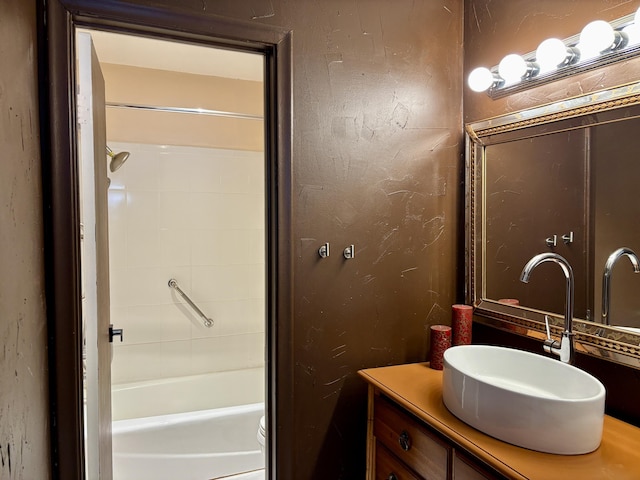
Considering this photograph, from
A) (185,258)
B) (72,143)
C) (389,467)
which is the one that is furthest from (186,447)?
(72,143)

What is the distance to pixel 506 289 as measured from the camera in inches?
62.4

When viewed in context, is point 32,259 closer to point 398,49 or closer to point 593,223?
point 398,49

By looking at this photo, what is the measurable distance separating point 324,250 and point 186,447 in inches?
64.1

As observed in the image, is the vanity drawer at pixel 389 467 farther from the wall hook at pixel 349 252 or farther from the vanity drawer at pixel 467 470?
the wall hook at pixel 349 252

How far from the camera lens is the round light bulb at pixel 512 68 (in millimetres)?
1435

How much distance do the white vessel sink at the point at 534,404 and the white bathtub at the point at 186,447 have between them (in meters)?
1.64

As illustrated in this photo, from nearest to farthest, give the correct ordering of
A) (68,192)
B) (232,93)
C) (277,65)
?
(68,192)
(277,65)
(232,93)

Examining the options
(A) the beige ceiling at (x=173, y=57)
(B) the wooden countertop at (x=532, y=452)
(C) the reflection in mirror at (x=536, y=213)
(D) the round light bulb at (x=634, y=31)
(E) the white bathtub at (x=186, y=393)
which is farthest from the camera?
(E) the white bathtub at (x=186, y=393)

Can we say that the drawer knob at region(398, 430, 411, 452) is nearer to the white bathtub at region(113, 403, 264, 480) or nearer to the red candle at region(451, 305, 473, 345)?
the red candle at region(451, 305, 473, 345)

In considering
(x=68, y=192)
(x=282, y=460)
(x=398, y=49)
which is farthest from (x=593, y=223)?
(x=68, y=192)

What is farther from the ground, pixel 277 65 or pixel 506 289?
pixel 277 65

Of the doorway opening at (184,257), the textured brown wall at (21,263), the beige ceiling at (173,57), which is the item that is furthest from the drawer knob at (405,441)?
the beige ceiling at (173,57)

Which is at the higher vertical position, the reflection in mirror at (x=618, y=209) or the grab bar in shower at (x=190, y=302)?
the reflection in mirror at (x=618, y=209)

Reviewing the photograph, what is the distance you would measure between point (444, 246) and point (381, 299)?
1.15 ft
